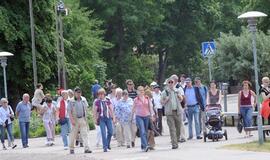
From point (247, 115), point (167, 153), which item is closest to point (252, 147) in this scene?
point (167, 153)

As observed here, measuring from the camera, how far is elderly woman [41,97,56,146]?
28.8 m

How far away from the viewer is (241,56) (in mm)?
52500

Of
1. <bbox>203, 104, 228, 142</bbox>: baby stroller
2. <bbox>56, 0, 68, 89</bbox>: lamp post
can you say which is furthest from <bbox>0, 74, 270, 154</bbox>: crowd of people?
<bbox>56, 0, 68, 89</bbox>: lamp post

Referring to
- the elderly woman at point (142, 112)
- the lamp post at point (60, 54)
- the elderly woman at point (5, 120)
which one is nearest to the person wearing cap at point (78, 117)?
the elderly woman at point (142, 112)

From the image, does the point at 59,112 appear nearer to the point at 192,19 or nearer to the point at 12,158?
the point at 12,158

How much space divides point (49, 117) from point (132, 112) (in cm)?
642

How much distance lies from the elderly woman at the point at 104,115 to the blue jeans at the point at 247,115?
446cm

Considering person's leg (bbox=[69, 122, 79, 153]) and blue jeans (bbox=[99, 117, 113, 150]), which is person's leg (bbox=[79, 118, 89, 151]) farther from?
blue jeans (bbox=[99, 117, 113, 150])

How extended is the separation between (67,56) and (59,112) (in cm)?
2936

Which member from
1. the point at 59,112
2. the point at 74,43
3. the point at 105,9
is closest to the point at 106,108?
the point at 59,112

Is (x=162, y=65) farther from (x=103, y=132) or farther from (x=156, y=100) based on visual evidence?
(x=103, y=132)

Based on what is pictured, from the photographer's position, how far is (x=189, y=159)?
19031 mm

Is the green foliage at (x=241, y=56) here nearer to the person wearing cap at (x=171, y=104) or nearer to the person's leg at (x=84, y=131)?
the person wearing cap at (x=171, y=104)

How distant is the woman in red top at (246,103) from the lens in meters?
25.6
